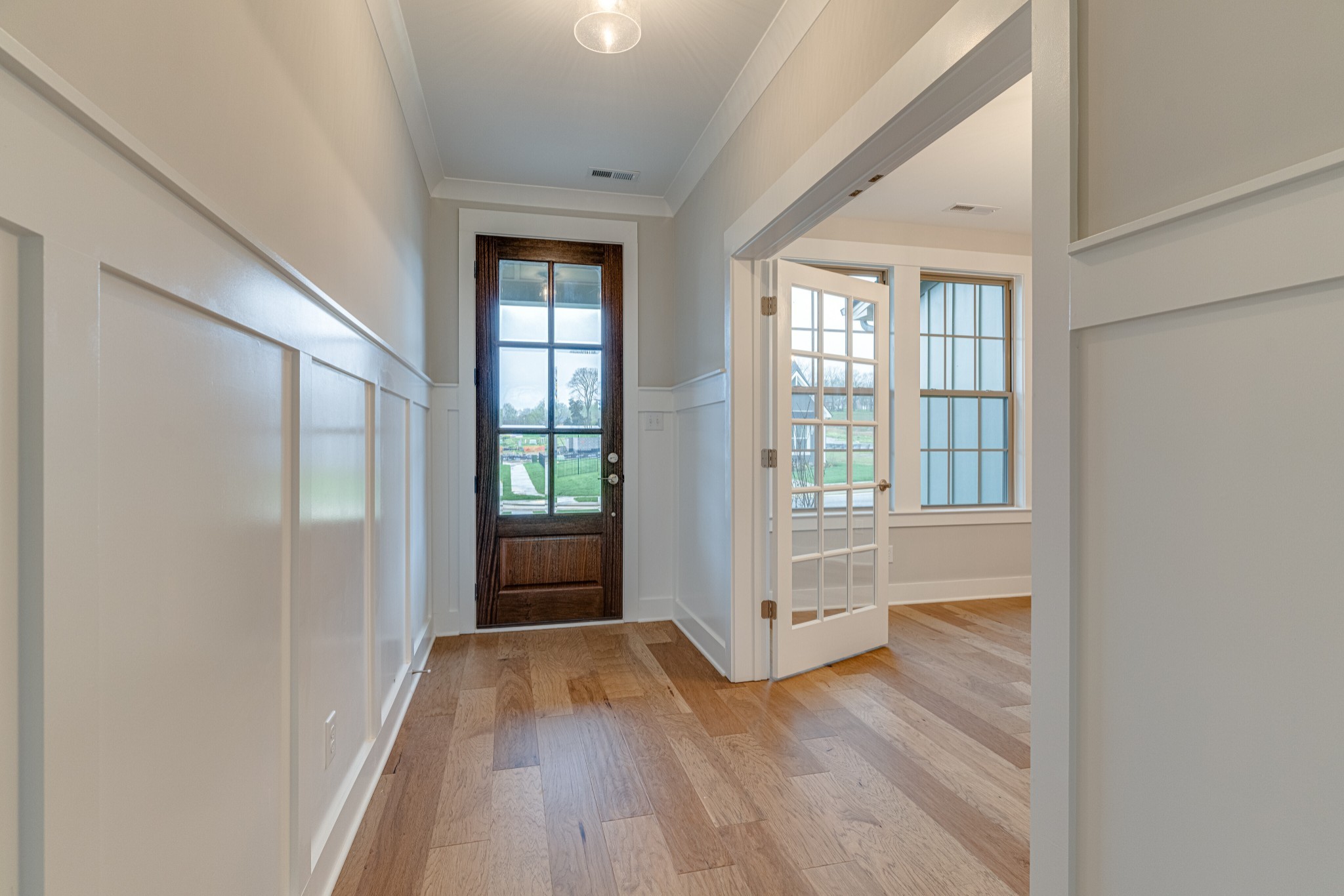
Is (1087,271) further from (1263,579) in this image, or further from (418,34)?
(418,34)

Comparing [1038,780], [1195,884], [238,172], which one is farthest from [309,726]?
[1195,884]

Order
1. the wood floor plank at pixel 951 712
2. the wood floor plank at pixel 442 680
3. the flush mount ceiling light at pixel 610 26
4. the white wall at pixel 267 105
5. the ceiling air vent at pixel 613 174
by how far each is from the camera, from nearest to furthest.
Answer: the white wall at pixel 267 105 → the flush mount ceiling light at pixel 610 26 → the wood floor plank at pixel 951 712 → the wood floor plank at pixel 442 680 → the ceiling air vent at pixel 613 174

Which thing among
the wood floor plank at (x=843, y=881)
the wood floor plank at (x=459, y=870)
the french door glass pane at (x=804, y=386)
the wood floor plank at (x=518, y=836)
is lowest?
the wood floor plank at (x=518, y=836)

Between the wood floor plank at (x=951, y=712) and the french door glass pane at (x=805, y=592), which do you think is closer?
the wood floor plank at (x=951, y=712)

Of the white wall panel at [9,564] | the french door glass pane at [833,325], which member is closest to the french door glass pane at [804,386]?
the french door glass pane at [833,325]

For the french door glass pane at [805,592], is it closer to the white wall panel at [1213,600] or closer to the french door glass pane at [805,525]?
the french door glass pane at [805,525]

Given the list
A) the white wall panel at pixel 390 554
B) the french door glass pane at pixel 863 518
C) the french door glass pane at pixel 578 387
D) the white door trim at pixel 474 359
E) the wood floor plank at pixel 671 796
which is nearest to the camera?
the wood floor plank at pixel 671 796

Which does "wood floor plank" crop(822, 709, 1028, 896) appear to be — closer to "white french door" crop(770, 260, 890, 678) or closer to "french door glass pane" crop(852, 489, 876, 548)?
"white french door" crop(770, 260, 890, 678)

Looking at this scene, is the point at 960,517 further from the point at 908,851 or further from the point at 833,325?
the point at 908,851

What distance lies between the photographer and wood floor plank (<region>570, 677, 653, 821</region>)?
1786 millimetres

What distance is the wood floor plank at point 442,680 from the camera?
2.44 m

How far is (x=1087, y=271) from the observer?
1029 millimetres

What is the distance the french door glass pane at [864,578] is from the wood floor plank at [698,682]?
2.63ft

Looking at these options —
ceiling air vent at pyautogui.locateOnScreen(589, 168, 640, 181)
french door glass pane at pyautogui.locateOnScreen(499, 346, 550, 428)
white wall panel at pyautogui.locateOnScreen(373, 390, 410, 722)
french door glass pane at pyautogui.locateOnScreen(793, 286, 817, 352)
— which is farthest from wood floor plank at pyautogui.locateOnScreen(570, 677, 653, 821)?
ceiling air vent at pyautogui.locateOnScreen(589, 168, 640, 181)
